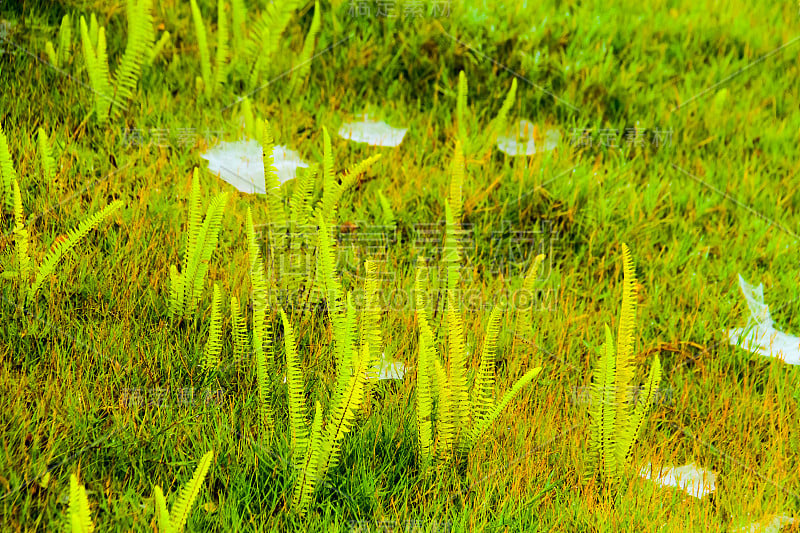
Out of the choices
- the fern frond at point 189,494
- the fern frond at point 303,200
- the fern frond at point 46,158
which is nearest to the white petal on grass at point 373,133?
the fern frond at point 303,200

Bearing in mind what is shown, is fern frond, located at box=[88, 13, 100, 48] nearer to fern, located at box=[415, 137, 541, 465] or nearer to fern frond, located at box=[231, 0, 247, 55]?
fern frond, located at box=[231, 0, 247, 55]

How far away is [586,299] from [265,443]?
4.01 ft

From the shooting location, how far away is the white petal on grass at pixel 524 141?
280 cm

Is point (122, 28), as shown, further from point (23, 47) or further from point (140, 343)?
point (140, 343)

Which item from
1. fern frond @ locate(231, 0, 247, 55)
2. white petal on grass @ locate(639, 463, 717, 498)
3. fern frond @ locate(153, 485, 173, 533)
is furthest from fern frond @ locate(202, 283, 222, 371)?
fern frond @ locate(231, 0, 247, 55)

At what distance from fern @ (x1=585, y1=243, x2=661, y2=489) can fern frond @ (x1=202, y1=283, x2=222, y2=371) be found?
836mm

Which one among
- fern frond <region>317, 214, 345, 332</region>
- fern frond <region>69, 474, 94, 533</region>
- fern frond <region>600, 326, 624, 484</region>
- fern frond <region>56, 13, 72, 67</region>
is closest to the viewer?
fern frond <region>69, 474, 94, 533</region>

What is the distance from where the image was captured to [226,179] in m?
2.38

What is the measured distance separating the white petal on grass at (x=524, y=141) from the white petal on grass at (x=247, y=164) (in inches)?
30.3

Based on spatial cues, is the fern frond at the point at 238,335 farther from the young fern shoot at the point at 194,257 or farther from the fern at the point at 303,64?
the fern at the point at 303,64

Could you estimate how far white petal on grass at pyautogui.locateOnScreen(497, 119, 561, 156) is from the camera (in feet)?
9.20

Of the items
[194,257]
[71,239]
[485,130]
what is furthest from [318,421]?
[485,130]

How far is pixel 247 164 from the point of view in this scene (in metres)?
2.46

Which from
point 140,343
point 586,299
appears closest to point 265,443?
point 140,343
